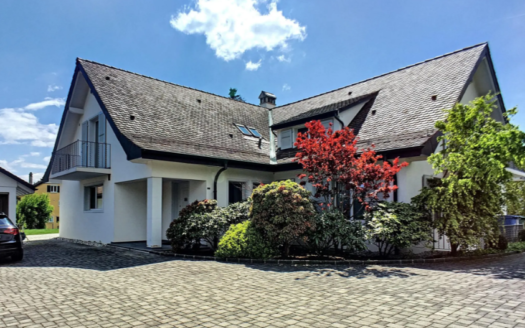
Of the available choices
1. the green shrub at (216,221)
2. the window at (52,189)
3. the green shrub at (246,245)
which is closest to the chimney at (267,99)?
the green shrub at (216,221)

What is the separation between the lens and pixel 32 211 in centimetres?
3841

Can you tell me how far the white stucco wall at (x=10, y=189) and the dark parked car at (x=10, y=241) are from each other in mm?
8734

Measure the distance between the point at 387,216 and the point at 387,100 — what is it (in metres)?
6.92

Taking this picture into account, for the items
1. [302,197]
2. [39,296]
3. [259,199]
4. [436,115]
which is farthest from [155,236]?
[436,115]

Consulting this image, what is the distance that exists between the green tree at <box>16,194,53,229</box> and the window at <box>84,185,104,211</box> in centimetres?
2704

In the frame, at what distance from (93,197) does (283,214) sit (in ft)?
34.2

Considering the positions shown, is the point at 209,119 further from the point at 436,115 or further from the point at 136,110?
the point at 436,115

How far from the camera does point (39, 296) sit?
238 inches

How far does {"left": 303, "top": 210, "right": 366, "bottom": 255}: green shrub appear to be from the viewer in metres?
9.70

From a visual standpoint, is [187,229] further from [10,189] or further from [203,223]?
[10,189]

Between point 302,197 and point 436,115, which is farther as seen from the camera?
point 436,115

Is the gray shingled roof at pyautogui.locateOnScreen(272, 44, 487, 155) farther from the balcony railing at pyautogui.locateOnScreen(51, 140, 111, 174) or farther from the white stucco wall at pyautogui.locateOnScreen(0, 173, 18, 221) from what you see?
the white stucco wall at pyautogui.locateOnScreen(0, 173, 18, 221)

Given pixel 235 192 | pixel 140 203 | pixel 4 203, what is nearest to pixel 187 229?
pixel 235 192

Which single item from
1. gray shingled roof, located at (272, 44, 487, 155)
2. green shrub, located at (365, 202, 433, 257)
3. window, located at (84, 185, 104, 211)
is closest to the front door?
window, located at (84, 185, 104, 211)
